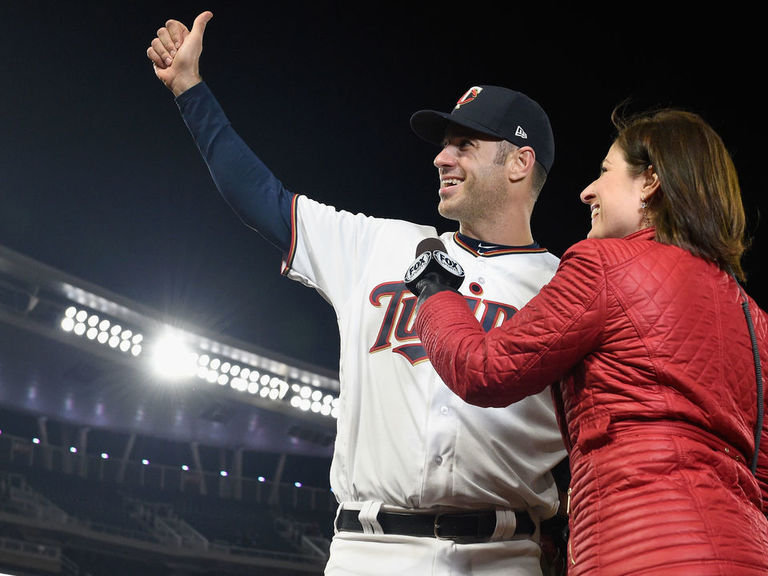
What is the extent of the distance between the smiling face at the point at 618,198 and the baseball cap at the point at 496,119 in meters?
0.82

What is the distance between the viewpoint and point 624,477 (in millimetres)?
1207

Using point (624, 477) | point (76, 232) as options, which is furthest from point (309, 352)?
point (624, 477)

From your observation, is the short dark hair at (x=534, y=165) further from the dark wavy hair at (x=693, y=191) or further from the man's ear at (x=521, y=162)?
the dark wavy hair at (x=693, y=191)

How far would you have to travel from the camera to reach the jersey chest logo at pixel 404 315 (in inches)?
77.9

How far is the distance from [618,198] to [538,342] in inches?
15.5

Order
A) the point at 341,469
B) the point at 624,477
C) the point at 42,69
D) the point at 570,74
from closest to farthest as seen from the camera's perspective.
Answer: the point at 624,477, the point at 341,469, the point at 570,74, the point at 42,69

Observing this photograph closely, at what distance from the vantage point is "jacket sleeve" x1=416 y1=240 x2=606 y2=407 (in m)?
1.28

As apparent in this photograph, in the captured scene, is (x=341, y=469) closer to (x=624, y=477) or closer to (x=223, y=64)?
(x=624, y=477)

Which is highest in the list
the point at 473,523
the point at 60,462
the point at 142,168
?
the point at 142,168

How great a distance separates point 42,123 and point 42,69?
80 centimetres

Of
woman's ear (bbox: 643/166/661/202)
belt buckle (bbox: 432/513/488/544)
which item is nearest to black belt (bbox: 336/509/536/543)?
belt buckle (bbox: 432/513/488/544)

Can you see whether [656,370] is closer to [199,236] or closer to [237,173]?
[237,173]

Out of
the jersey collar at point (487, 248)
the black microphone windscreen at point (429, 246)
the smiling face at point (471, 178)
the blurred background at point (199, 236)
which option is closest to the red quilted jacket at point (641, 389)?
the black microphone windscreen at point (429, 246)

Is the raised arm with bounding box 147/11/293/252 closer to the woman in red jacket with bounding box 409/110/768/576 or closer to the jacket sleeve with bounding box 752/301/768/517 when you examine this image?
the woman in red jacket with bounding box 409/110/768/576
